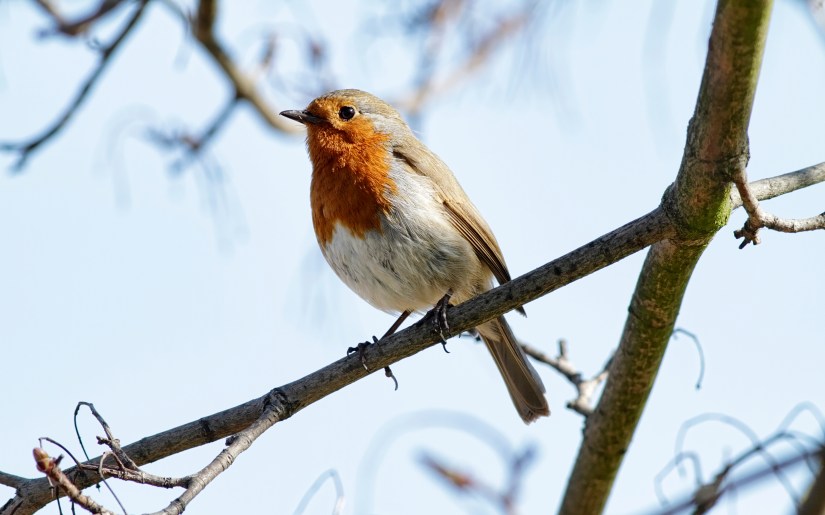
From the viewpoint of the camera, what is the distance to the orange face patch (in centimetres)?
464

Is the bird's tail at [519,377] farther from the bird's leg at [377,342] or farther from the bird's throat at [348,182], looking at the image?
the bird's throat at [348,182]

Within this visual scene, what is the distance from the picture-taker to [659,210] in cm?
311

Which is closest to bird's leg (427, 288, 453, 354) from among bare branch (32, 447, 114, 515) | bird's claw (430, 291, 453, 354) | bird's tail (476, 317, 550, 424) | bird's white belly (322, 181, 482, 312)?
bird's claw (430, 291, 453, 354)

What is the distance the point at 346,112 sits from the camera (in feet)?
17.7

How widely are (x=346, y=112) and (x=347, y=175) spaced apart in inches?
27.7

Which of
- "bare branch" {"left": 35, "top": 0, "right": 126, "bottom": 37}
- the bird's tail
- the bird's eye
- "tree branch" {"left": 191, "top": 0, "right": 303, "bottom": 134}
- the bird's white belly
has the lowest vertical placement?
the bird's tail

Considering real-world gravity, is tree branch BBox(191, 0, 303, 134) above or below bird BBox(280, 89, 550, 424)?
above

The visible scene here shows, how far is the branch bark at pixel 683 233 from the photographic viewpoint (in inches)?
103

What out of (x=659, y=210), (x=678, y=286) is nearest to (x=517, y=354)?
(x=678, y=286)

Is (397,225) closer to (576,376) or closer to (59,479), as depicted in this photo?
(576,376)

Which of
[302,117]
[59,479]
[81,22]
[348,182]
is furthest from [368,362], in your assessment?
[81,22]

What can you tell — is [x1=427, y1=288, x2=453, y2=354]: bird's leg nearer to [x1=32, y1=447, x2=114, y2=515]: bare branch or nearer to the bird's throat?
the bird's throat

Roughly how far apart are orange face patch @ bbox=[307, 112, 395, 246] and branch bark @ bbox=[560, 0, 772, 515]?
139 cm

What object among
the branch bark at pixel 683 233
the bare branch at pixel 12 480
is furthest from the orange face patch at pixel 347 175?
the bare branch at pixel 12 480
